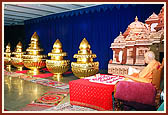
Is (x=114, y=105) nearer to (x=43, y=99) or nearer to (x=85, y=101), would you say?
(x=85, y=101)

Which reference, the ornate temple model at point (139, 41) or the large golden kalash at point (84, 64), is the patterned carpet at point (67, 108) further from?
the ornate temple model at point (139, 41)

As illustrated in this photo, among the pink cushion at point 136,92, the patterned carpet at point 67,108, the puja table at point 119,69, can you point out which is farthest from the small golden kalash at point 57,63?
the pink cushion at point 136,92

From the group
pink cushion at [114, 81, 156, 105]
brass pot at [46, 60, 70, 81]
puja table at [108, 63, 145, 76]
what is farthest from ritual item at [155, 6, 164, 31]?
brass pot at [46, 60, 70, 81]

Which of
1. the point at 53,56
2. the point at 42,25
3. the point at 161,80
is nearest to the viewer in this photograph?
the point at 161,80

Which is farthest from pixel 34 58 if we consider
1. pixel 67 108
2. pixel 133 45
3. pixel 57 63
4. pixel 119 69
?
pixel 67 108

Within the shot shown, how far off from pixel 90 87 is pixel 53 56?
3.40 m

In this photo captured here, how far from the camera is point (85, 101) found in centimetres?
274


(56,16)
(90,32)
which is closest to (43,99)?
(90,32)

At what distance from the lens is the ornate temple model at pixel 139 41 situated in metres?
3.98

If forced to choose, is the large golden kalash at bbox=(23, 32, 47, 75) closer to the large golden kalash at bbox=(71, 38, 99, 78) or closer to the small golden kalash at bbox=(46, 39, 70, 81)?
the small golden kalash at bbox=(46, 39, 70, 81)

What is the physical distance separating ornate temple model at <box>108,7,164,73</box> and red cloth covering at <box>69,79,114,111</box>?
2.03 metres

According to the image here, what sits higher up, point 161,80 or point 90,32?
point 90,32

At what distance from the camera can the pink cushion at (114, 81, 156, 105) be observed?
2156 millimetres

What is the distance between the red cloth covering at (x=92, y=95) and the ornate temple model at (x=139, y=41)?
6.67 feet
